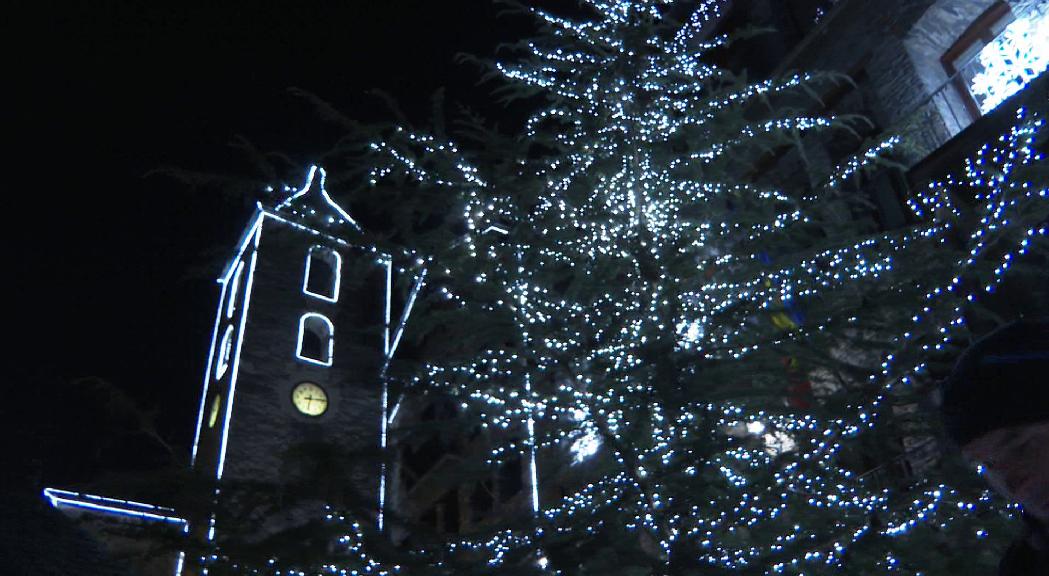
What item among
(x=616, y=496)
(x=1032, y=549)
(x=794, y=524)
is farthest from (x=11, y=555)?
(x=1032, y=549)

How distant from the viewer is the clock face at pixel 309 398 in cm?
1691

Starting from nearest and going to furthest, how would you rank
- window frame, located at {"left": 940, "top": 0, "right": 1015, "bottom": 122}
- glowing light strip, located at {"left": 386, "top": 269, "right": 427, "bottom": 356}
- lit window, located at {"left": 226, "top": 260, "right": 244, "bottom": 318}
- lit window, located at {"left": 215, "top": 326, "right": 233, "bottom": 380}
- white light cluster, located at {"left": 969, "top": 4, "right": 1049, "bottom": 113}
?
glowing light strip, located at {"left": 386, "top": 269, "right": 427, "bottom": 356}
white light cluster, located at {"left": 969, "top": 4, "right": 1049, "bottom": 113}
window frame, located at {"left": 940, "top": 0, "right": 1015, "bottom": 122}
lit window, located at {"left": 215, "top": 326, "right": 233, "bottom": 380}
lit window, located at {"left": 226, "top": 260, "right": 244, "bottom": 318}

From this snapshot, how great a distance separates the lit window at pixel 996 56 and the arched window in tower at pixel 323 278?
43.4ft

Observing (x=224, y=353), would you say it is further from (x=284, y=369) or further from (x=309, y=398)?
(x=309, y=398)

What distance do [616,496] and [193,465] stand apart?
2.48 metres

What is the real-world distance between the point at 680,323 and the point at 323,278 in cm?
1458

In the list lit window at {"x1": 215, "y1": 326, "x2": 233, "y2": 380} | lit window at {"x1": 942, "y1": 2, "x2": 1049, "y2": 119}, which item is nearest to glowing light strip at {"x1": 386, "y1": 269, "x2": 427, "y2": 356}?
lit window at {"x1": 942, "y1": 2, "x2": 1049, "y2": 119}

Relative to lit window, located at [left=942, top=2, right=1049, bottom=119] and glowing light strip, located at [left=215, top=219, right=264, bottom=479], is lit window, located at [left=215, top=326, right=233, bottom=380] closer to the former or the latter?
glowing light strip, located at [left=215, top=219, right=264, bottom=479]

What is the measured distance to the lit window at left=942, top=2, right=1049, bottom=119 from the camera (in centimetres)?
999

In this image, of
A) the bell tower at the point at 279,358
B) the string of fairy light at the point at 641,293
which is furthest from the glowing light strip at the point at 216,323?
the string of fairy light at the point at 641,293

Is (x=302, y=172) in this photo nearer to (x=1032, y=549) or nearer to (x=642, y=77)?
(x=642, y=77)

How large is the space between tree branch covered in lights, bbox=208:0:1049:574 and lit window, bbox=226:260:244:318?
12.0 metres

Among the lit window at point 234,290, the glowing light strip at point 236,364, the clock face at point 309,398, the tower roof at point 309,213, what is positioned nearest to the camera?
the tower roof at point 309,213

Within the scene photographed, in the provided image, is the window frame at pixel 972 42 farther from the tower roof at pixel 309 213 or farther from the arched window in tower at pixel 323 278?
the arched window in tower at pixel 323 278
